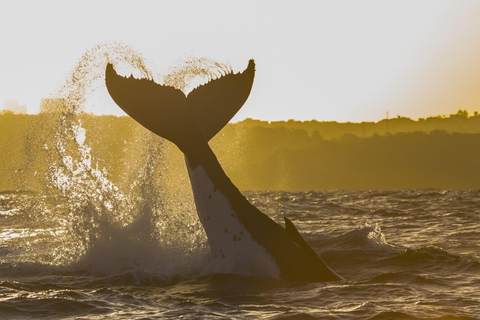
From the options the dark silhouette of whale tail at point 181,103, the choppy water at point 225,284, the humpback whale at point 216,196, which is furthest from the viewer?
the dark silhouette of whale tail at point 181,103

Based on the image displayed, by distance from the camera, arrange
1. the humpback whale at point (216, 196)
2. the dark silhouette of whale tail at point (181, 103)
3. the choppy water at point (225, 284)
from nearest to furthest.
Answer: the choppy water at point (225, 284) → the humpback whale at point (216, 196) → the dark silhouette of whale tail at point (181, 103)

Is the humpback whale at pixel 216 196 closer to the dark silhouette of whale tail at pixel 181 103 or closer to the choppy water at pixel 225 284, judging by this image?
the dark silhouette of whale tail at pixel 181 103

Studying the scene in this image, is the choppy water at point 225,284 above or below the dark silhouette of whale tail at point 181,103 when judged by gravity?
below

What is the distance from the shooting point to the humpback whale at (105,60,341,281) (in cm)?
1040

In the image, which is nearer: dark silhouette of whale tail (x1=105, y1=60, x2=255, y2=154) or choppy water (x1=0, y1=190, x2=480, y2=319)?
choppy water (x1=0, y1=190, x2=480, y2=319)

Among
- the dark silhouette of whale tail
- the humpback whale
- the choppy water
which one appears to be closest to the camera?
the choppy water

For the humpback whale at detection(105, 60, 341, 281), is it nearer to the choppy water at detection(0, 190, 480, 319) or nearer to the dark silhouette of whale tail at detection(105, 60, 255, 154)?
the dark silhouette of whale tail at detection(105, 60, 255, 154)

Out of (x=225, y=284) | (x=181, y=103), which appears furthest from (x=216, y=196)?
(x=181, y=103)

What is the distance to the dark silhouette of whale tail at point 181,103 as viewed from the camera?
1093 cm

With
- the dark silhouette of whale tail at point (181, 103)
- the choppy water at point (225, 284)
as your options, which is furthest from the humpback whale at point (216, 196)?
the choppy water at point (225, 284)

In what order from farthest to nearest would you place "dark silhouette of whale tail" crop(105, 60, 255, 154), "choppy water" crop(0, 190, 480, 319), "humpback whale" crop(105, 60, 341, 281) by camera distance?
"dark silhouette of whale tail" crop(105, 60, 255, 154)
"humpback whale" crop(105, 60, 341, 281)
"choppy water" crop(0, 190, 480, 319)

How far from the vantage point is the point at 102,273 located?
39.1ft

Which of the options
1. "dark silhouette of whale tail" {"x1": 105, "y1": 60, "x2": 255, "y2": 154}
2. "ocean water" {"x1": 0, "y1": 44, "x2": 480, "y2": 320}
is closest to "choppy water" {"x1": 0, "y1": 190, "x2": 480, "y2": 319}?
"ocean water" {"x1": 0, "y1": 44, "x2": 480, "y2": 320}

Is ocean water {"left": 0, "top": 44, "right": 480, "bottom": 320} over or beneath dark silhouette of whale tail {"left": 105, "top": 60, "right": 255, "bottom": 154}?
beneath
